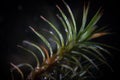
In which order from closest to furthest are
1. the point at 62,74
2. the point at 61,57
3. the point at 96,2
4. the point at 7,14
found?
the point at 61,57, the point at 62,74, the point at 7,14, the point at 96,2

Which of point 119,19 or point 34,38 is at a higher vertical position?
point 34,38

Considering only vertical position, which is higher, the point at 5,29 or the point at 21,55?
the point at 5,29

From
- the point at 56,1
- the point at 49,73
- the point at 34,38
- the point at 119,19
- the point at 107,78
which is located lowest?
the point at 107,78

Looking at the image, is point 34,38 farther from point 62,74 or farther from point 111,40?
point 111,40

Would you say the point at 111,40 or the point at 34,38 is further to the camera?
the point at 111,40

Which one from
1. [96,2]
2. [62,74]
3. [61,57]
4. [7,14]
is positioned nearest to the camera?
[61,57]

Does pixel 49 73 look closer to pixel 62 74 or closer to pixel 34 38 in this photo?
pixel 62 74

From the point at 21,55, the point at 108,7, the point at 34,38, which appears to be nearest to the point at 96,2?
the point at 108,7

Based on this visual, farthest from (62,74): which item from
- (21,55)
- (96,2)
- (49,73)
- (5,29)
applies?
(96,2)

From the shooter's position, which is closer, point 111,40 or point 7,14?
point 7,14
